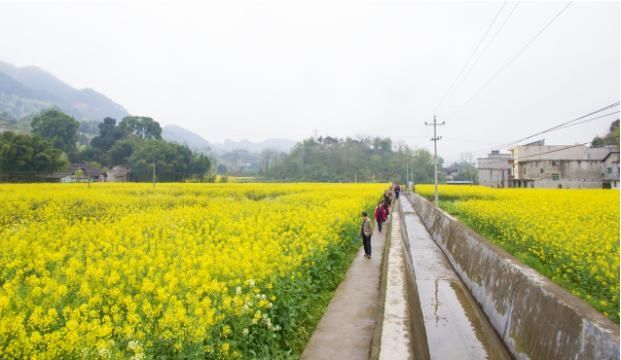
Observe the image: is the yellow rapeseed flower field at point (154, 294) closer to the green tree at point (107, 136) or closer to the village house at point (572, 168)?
the village house at point (572, 168)

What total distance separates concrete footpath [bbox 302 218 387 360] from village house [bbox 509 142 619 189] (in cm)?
4959

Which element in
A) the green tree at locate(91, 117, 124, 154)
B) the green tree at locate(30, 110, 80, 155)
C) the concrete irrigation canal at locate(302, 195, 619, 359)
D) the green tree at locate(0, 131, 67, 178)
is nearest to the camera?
the concrete irrigation canal at locate(302, 195, 619, 359)

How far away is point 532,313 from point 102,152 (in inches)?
3035

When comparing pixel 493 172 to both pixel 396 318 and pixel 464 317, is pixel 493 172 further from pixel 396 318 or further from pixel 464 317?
pixel 396 318

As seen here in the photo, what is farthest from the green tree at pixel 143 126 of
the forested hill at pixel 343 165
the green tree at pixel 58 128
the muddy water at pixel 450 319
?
the muddy water at pixel 450 319

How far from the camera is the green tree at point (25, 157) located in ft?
116

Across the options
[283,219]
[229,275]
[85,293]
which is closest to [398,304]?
[229,275]

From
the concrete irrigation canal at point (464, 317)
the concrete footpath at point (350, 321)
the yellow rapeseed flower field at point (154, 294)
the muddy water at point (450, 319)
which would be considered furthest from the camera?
the muddy water at point (450, 319)

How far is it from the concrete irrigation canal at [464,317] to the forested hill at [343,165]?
76598 millimetres

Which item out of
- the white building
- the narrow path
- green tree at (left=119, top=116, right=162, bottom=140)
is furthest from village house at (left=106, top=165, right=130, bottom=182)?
the white building

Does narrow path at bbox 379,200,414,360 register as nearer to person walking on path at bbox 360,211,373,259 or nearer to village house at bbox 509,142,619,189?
person walking on path at bbox 360,211,373,259

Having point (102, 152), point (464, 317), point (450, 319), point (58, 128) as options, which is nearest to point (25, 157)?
point (102, 152)

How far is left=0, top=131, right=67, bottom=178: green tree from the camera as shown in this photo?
3528 centimetres

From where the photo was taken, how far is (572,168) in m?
51.9
